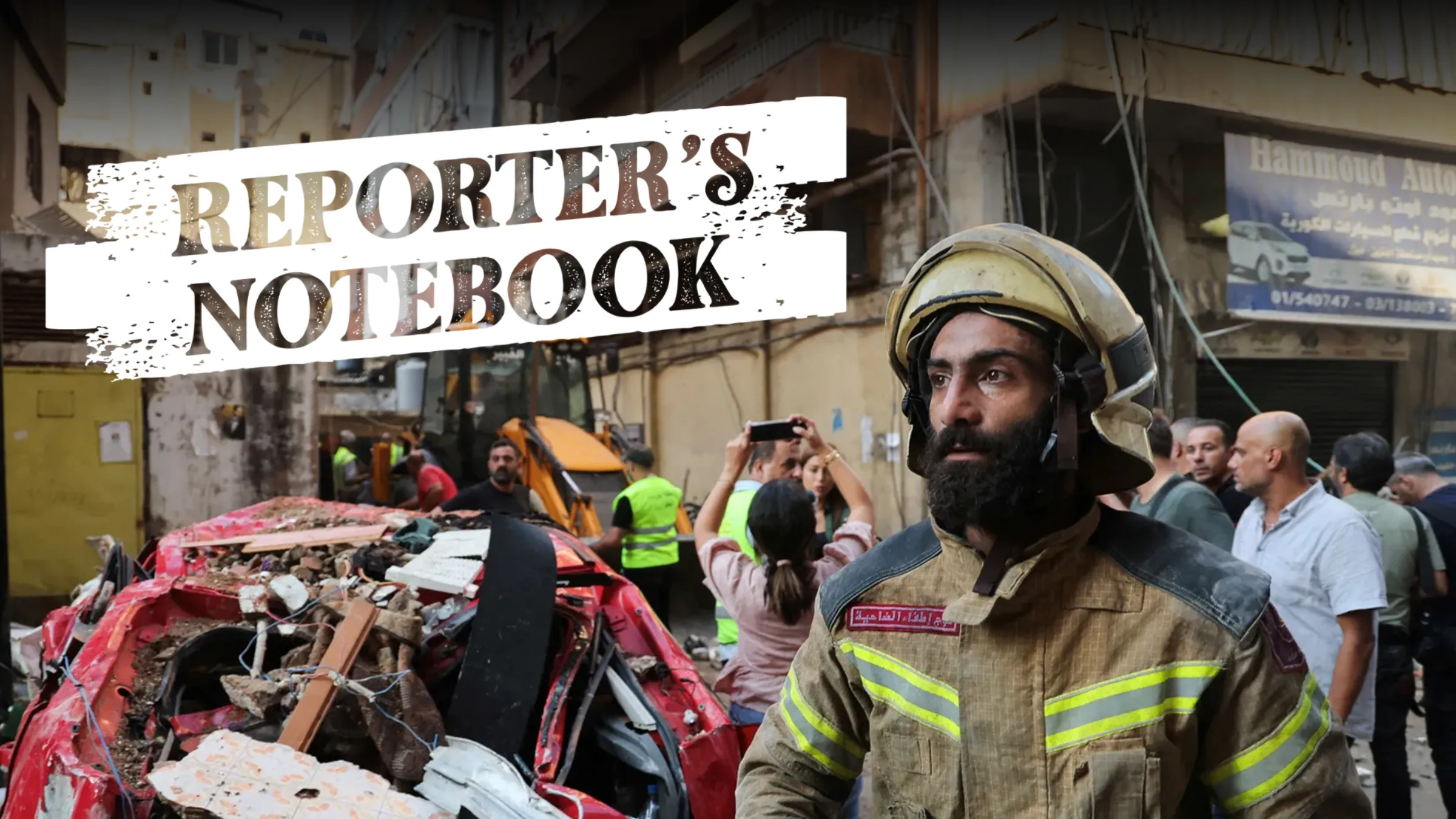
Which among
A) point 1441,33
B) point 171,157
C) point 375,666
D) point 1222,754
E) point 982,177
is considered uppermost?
point 1441,33

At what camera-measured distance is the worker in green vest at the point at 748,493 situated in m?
3.72

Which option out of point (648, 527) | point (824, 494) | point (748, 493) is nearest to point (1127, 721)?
point (748, 493)

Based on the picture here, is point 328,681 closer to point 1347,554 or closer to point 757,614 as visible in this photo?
point 757,614

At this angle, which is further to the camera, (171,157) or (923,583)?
(171,157)

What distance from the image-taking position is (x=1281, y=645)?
3.68 ft

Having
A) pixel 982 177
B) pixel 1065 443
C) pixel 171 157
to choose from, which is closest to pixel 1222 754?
pixel 1065 443

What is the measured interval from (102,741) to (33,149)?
8.41 meters

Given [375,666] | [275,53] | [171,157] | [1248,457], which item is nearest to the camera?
[375,666]

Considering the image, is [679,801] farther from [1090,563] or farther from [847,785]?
[1090,563]

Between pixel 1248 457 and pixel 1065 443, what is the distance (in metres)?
2.50

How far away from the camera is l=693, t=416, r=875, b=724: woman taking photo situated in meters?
2.79

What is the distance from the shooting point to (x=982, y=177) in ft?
29.0

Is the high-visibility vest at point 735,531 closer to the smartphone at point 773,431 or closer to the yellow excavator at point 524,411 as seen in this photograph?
the smartphone at point 773,431

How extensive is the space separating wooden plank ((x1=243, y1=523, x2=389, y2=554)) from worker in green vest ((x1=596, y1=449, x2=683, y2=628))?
2.13m
